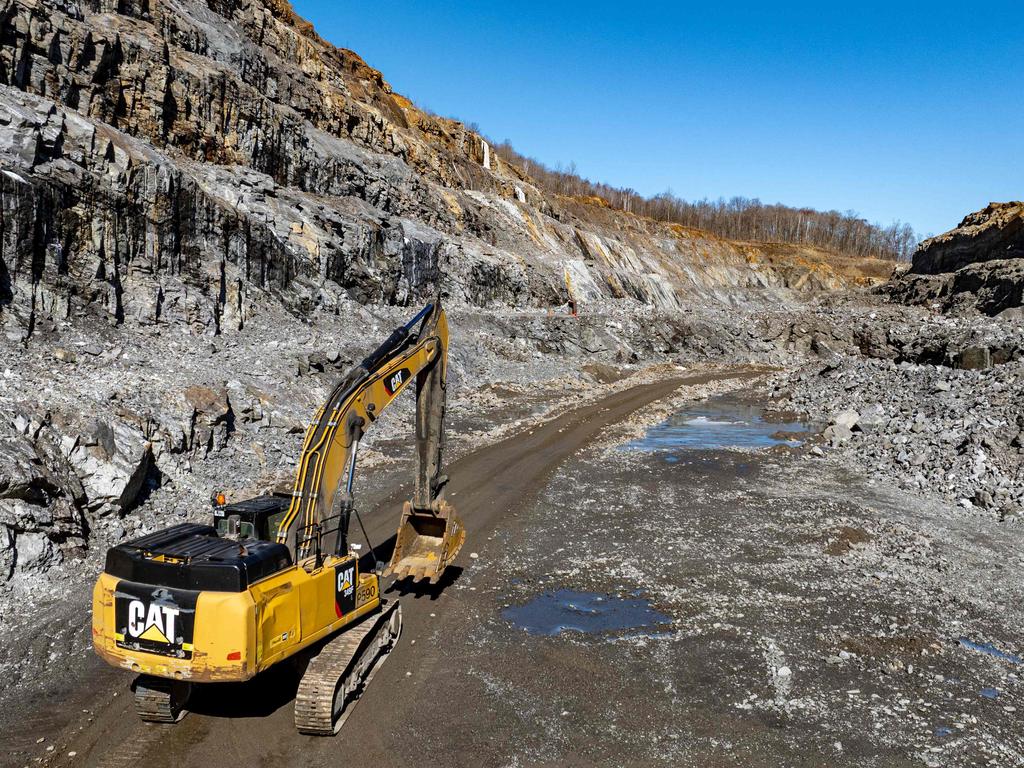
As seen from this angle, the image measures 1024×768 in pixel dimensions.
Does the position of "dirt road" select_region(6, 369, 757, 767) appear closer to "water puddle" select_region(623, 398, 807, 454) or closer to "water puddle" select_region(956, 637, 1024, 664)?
"water puddle" select_region(956, 637, 1024, 664)

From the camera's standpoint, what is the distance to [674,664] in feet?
26.0

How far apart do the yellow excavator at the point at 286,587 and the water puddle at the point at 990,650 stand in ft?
22.6

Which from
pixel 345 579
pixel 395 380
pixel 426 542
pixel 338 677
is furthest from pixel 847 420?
pixel 338 677

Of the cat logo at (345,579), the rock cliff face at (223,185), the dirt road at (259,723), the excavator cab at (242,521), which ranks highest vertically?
the rock cliff face at (223,185)

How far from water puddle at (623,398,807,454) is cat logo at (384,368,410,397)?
1317 centimetres

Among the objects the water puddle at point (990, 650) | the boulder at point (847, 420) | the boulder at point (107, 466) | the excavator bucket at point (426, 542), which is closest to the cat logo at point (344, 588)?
the excavator bucket at point (426, 542)

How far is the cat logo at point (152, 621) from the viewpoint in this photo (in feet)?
17.3

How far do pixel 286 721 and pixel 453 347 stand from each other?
2580 cm

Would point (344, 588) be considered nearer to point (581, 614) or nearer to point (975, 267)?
point (581, 614)

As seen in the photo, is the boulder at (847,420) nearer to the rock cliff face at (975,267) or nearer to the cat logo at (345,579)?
the cat logo at (345,579)

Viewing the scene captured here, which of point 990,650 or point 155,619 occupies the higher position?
point 155,619

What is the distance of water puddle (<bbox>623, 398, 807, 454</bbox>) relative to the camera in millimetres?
21359

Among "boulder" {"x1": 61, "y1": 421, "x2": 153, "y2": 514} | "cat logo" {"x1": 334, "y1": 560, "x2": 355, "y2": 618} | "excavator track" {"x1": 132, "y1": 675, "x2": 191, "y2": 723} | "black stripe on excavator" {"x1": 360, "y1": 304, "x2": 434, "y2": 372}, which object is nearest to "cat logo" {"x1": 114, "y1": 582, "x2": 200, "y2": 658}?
"excavator track" {"x1": 132, "y1": 675, "x2": 191, "y2": 723}

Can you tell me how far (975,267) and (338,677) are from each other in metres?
59.1
